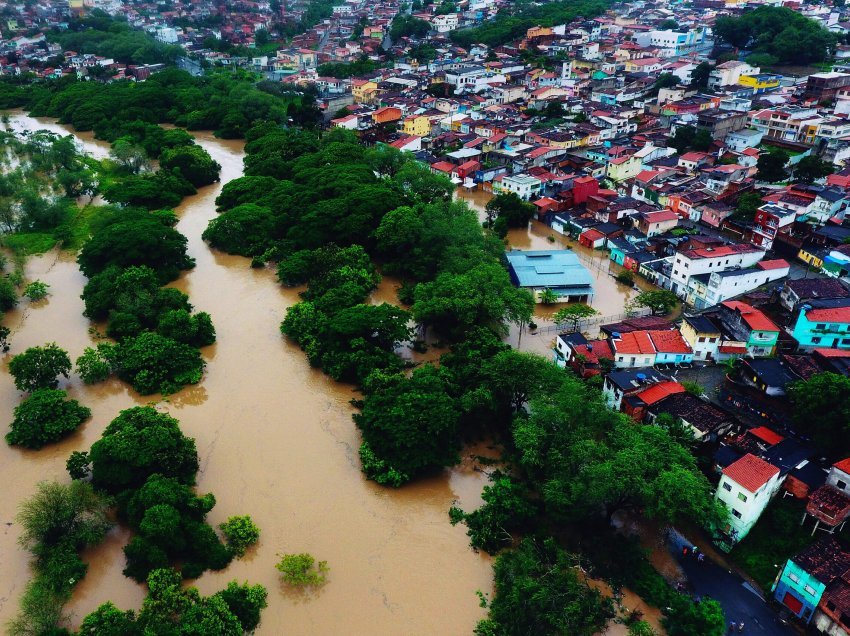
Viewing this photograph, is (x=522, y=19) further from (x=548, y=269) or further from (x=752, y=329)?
(x=752, y=329)

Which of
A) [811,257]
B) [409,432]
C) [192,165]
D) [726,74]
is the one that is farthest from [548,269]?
[726,74]

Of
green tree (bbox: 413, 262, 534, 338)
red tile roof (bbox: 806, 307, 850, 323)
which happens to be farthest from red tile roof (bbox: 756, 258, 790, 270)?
green tree (bbox: 413, 262, 534, 338)

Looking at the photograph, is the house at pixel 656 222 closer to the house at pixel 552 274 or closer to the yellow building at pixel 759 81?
the house at pixel 552 274

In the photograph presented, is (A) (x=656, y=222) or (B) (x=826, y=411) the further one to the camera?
(A) (x=656, y=222)

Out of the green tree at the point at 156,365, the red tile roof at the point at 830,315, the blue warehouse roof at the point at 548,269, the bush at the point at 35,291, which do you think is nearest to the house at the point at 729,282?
the red tile roof at the point at 830,315

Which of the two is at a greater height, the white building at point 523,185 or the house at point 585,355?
the house at point 585,355

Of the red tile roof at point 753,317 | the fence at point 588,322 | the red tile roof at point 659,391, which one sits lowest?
the fence at point 588,322

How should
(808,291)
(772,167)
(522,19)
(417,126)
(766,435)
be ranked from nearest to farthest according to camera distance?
(766,435)
(808,291)
(772,167)
(417,126)
(522,19)
